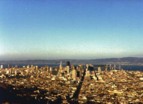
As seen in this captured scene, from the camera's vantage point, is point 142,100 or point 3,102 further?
point 142,100

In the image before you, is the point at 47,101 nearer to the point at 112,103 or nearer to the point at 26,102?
the point at 26,102

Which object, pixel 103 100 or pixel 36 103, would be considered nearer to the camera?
pixel 36 103

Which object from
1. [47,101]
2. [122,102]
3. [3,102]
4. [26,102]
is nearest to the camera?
[3,102]

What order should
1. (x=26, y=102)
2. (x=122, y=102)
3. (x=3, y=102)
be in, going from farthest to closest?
A: (x=122, y=102)
(x=26, y=102)
(x=3, y=102)

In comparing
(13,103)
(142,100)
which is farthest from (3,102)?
(142,100)

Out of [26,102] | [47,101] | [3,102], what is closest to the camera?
[3,102]

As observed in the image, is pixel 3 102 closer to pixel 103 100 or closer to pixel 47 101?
pixel 47 101

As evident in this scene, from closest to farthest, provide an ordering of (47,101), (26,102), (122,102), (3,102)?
(3,102), (26,102), (47,101), (122,102)

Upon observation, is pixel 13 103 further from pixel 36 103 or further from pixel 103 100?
pixel 103 100

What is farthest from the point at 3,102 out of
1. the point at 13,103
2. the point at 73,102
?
the point at 73,102

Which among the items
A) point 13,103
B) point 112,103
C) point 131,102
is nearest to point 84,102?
point 112,103
